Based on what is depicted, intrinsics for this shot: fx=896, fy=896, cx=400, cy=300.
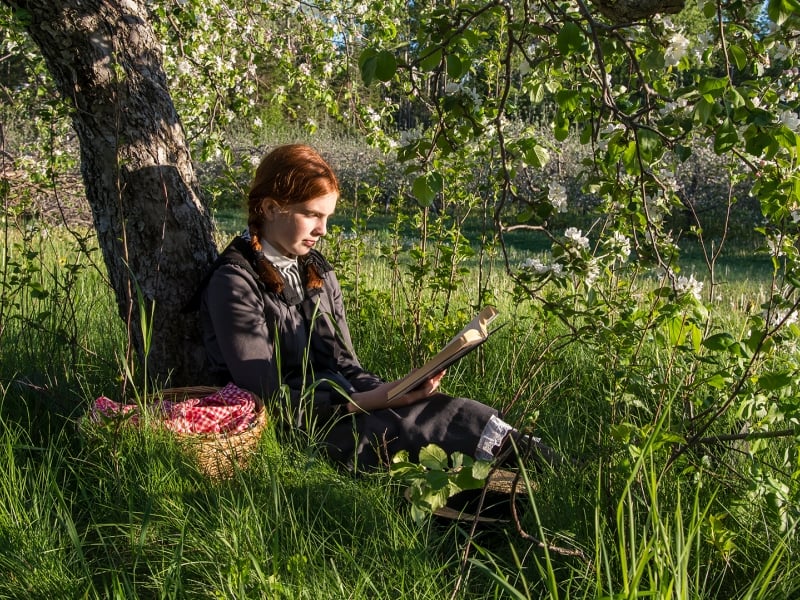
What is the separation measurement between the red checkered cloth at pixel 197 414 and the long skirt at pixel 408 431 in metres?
0.29

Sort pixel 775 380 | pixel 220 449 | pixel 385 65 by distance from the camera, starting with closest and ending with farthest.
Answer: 1. pixel 775 380
2. pixel 385 65
3. pixel 220 449

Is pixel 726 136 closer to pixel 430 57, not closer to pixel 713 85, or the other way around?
pixel 713 85

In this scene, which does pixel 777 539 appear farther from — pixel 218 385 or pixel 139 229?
pixel 139 229

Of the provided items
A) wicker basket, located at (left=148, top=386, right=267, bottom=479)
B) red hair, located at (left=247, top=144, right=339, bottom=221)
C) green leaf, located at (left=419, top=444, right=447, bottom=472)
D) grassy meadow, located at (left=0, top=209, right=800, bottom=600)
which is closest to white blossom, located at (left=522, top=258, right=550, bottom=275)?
grassy meadow, located at (left=0, top=209, right=800, bottom=600)

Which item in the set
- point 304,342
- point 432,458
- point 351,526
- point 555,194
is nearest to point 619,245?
point 555,194

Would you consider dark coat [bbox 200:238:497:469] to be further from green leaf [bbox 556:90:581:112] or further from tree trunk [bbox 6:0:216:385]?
green leaf [bbox 556:90:581:112]

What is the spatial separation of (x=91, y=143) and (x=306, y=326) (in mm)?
991

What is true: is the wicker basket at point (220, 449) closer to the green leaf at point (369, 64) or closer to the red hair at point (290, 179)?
the red hair at point (290, 179)

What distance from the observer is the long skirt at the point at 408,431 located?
2.75 m

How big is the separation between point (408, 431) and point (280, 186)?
92cm

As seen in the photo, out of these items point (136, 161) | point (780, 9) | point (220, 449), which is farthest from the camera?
point (136, 161)

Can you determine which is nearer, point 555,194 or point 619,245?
point 555,194

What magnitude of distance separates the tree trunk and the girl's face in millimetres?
382

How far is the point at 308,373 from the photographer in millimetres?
3139
